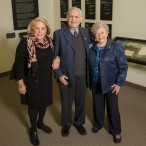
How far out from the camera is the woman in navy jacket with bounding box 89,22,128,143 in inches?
79.0

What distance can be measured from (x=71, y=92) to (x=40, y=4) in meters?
2.74

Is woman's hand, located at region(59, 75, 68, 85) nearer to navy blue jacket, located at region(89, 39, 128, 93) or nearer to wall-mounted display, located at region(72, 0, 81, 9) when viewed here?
navy blue jacket, located at region(89, 39, 128, 93)

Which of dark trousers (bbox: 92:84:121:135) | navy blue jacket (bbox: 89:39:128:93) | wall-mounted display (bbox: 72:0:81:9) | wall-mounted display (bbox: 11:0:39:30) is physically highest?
wall-mounted display (bbox: 72:0:81:9)

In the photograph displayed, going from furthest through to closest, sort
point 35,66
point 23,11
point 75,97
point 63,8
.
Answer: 1. point 63,8
2. point 23,11
3. point 75,97
4. point 35,66

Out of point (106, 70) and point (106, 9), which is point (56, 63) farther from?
point (106, 9)

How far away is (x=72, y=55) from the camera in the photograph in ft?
6.89

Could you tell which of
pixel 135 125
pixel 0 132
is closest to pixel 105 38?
pixel 135 125

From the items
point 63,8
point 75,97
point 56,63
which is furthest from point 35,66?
point 63,8

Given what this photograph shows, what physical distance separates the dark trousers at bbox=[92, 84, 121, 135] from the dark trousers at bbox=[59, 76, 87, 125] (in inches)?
5.2

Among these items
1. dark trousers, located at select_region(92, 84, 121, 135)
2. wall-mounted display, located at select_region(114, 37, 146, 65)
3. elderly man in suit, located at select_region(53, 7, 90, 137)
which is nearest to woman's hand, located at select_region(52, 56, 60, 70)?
elderly man in suit, located at select_region(53, 7, 90, 137)

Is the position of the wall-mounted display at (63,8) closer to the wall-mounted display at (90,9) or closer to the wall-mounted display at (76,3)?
the wall-mounted display at (76,3)

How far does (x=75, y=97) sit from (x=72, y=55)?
51cm

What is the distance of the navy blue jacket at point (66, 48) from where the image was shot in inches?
81.8

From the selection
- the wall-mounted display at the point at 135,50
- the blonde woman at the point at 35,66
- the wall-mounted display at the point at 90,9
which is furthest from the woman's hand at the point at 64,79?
the wall-mounted display at the point at 90,9
